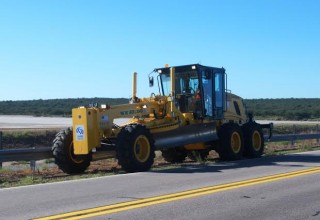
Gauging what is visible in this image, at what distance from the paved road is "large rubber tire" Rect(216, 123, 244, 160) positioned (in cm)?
379

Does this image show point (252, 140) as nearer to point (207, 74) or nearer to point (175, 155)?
point (175, 155)

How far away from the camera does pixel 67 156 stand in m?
14.2

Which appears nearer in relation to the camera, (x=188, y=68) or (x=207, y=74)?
(x=188, y=68)

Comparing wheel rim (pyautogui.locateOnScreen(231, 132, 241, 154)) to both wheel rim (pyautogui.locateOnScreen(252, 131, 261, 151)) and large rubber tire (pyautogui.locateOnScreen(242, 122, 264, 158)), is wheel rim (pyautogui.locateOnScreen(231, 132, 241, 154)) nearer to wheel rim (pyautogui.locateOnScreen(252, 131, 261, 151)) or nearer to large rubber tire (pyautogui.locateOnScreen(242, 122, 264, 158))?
large rubber tire (pyautogui.locateOnScreen(242, 122, 264, 158))

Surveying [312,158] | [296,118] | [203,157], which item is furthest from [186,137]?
[296,118]

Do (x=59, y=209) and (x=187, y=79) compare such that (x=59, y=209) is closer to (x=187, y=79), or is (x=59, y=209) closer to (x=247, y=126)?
(x=187, y=79)

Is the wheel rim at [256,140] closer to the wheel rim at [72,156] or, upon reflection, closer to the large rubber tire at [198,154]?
the large rubber tire at [198,154]

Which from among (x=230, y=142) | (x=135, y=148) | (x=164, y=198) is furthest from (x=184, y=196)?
(x=230, y=142)

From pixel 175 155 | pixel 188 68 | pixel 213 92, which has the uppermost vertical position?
pixel 188 68

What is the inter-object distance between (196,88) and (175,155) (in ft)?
8.06

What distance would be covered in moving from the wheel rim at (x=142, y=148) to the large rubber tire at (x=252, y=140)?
533cm

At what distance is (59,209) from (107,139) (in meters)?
5.92

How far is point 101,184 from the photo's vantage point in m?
11.2

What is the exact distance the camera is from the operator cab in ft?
56.7
